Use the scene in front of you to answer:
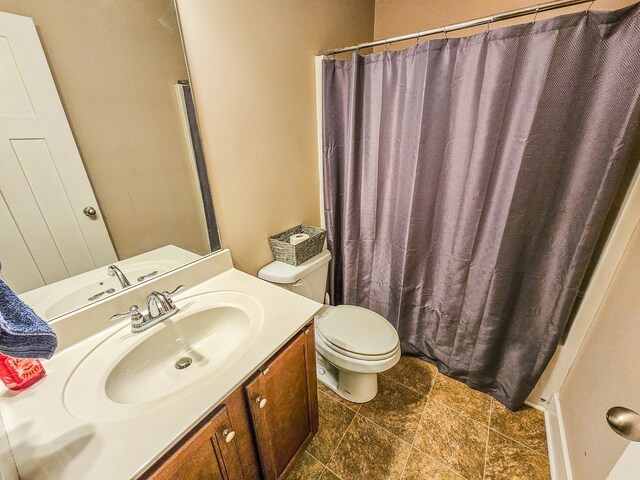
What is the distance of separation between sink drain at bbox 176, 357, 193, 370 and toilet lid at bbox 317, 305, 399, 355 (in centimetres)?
64

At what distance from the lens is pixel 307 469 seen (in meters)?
1.16

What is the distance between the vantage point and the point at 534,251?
1.14m

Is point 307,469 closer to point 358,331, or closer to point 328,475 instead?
point 328,475

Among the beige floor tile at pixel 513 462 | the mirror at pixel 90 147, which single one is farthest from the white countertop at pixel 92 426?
the beige floor tile at pixel 513 462

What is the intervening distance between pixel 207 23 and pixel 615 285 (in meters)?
1.81

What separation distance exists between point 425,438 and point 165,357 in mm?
1223

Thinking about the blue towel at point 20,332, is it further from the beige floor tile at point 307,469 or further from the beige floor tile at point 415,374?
the beige floor tile at point 415,374

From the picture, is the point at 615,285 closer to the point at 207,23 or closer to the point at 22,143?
the point at 207,23

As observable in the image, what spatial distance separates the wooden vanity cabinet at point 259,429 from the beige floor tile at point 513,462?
0.81m

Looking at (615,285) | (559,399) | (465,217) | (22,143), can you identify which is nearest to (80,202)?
(22,143)

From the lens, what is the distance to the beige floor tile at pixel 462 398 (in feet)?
4.49

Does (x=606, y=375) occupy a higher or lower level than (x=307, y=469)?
higher

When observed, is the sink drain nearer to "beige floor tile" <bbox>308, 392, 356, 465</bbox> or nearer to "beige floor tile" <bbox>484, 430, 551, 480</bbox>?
"beige floor tile" <bbox>308, 392, 356, 465</bbox>

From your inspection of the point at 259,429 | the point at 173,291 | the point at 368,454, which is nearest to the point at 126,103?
the point at 173,291
